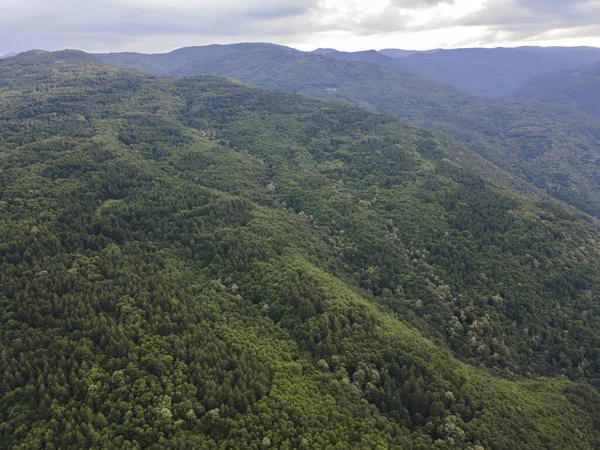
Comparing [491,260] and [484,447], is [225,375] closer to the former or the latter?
[484,447]

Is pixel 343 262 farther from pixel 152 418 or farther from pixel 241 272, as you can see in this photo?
pixel 152 418

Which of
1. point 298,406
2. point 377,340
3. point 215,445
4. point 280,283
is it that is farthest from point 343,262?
point 215,445

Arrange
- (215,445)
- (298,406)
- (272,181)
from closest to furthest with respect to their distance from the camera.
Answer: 1. (215,445)
2. (298,406)
3. (272,181)

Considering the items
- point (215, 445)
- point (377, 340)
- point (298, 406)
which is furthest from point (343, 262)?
point (215, 445)

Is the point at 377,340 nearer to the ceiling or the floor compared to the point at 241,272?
nearer to the floor

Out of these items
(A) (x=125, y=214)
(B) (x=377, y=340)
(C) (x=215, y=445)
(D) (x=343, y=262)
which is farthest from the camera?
(D) (x=343, y=262)

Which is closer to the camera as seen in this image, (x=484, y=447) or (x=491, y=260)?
(x=484, y=447)

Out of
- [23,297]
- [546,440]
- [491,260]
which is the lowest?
[546,440]
